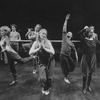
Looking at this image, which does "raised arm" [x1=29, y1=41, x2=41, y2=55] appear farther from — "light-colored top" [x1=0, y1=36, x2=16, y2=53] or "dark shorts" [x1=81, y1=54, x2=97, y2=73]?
"dark shorts" [x1=81, y1=54, x2=97, y2=73]

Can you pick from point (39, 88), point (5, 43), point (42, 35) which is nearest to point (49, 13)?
point (5, 43)

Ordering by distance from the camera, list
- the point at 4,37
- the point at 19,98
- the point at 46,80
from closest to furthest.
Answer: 1. the point at 19,98
2. the point at 46,80
3. the point at 4,37

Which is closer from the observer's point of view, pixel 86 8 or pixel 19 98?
pixel 19 98

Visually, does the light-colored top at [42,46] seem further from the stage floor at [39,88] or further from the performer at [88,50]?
the stage floor at [39,88]

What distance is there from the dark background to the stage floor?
3774 millimetres

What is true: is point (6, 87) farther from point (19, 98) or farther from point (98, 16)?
point (98, 16)

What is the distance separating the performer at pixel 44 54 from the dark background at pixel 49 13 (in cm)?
540

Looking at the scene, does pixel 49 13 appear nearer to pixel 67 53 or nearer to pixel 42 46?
pixel 67 53

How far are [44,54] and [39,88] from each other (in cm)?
100

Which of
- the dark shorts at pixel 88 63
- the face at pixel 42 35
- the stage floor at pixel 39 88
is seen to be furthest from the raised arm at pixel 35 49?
the dark shorts at pixel 88 63

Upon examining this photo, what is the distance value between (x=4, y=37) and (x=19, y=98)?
1519 mm

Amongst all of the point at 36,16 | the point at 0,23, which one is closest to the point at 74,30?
the point at 36,16

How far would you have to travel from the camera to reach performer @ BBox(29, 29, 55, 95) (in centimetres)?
450

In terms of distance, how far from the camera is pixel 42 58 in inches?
181
